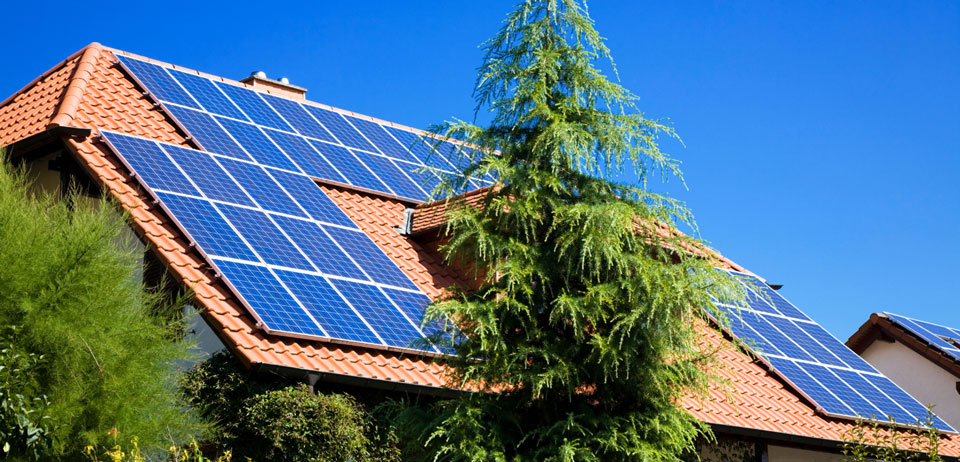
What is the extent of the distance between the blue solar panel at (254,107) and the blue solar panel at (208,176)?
3.10m

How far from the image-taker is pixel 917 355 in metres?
27.8

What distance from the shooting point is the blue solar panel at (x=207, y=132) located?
55.0ft

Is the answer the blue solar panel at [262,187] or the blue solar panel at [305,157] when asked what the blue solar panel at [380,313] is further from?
A: the blue solar panel at [305,157]

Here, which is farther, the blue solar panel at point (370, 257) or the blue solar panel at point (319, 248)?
the blue solar panel at point (370, 257)

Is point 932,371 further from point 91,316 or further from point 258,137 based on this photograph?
point 91,316

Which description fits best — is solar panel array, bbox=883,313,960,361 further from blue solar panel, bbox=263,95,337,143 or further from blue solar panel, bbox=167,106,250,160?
blue solar panel, bbox=167,106,250,160

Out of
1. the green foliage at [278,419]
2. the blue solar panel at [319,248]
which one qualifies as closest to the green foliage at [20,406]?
the green foliage at [278,419]

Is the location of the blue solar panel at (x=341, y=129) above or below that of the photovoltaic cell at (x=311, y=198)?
above

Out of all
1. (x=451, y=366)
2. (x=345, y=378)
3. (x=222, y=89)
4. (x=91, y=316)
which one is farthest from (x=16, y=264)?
(x=222, y=89)

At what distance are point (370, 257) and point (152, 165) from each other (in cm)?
313

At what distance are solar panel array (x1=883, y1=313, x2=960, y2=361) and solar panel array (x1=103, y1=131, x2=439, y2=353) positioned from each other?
16.6 meters

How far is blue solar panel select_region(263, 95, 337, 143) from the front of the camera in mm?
19703

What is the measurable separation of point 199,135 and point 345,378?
598 cm

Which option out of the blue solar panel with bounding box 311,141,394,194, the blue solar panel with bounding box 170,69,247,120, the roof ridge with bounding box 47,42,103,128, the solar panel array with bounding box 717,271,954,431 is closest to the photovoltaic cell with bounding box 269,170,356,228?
the blue solar panel with bounding box 311,141,394,194
